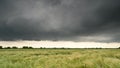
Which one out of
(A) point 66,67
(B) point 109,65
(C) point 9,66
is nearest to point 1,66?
(C) point 9,66

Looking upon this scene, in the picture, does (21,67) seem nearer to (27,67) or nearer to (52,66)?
(27,67)

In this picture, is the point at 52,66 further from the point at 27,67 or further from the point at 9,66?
the point at 9,66

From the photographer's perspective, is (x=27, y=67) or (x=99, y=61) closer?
(x=27, y=67)

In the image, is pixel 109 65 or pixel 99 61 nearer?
pixel 109 65

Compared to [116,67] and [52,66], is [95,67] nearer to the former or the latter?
[116,67]

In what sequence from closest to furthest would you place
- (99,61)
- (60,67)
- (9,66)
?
(60,67) < (9,66) < (99,61)

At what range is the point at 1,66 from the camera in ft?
48.3

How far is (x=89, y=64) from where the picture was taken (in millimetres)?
14523

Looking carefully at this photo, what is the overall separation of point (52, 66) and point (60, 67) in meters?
0.62

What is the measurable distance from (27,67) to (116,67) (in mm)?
6429

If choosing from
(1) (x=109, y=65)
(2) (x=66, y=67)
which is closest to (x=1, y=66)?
(2) (x=66, y=67)

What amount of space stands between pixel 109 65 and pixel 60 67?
368cm

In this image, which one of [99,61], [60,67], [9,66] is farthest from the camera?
[99,61]

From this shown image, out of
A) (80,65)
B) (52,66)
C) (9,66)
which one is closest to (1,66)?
(9,66)
